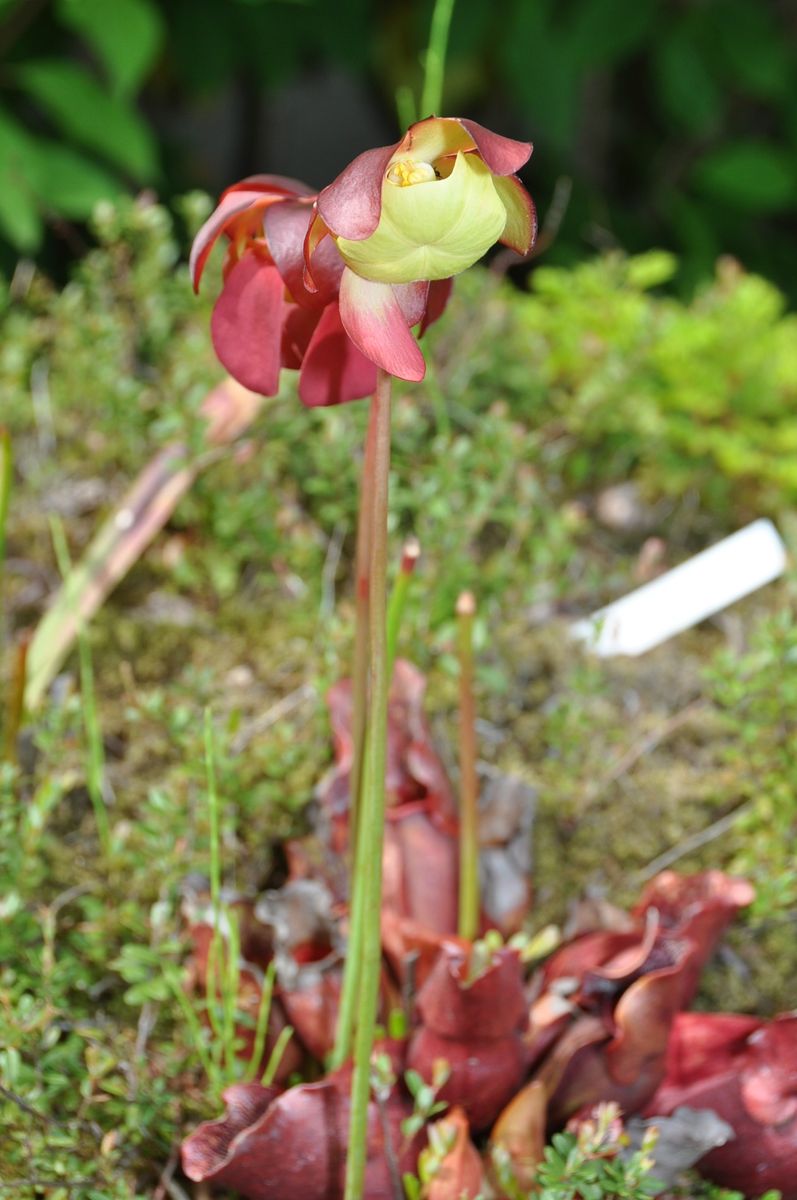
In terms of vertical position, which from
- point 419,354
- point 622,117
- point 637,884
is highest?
point 419,354

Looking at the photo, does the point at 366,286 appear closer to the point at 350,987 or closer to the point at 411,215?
the point at 411,215

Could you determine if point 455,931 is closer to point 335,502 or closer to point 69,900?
point 69,900

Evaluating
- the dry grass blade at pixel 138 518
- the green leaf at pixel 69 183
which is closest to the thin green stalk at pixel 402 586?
the dry grass blade at pixel 138 518

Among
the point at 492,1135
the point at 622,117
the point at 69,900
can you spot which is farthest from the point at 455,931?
the point at 622,117

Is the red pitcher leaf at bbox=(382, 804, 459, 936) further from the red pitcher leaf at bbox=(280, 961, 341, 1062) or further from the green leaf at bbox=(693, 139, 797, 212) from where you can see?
the green leaf at bbox=(693, 139, 797, 212)

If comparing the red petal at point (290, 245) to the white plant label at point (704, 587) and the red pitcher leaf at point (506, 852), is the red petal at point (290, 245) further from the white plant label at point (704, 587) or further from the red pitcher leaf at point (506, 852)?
the white plant label at point (704, 587)

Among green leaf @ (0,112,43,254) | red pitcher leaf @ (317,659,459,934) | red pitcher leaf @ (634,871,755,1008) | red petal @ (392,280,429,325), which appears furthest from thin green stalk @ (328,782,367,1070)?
green leaf @ (0,112,43,254)
